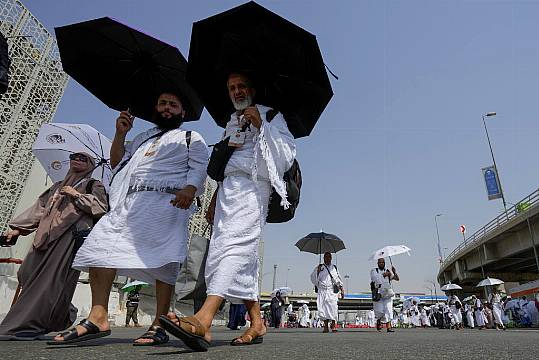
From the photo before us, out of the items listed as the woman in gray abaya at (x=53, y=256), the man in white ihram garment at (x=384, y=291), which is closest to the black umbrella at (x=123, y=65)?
the woman in gray abaya at (x=53, y=256)

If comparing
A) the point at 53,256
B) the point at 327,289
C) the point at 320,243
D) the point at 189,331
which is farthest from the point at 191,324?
the point at 320,243

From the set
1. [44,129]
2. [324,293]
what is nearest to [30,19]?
[44,129]

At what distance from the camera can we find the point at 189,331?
1973 mm

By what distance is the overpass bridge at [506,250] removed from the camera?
22.6 metres

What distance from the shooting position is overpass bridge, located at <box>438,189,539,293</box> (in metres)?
22.6

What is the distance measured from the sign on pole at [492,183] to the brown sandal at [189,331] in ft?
119

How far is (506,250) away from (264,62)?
95.6 ft

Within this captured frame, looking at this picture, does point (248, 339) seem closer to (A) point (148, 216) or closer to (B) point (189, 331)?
(B) point (189, 331)

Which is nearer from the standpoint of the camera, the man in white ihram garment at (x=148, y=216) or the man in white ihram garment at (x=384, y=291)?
the man in white ihram garment at (x=148, y=216)

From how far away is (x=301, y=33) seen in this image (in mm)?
3143

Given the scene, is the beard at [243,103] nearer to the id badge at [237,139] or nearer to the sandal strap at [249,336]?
the id badge at [237,139]

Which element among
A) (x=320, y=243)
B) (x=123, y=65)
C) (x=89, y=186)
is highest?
(x=320, y=243)

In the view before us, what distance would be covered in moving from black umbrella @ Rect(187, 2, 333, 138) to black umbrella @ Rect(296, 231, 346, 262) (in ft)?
29.7

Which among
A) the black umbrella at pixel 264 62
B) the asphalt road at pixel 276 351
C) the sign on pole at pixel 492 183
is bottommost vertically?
the asphalt road at pixel 276 351
